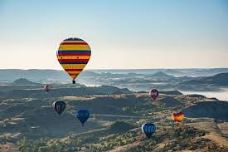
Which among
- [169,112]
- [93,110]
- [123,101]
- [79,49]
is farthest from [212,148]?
[123,101]

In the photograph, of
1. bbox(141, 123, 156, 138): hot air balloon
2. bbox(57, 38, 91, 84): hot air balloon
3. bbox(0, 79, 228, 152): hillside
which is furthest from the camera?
bbox(0, 79, 228, 152): hillside

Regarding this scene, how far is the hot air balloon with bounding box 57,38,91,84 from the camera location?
3056 inches

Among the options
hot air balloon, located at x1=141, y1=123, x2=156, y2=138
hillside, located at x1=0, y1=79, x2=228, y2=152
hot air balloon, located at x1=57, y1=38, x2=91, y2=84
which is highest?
hot air balloon, located at x1=57, y1=38, x2=91, y2=84

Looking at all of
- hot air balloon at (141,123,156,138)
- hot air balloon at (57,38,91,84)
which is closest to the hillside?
hot air balloon at (141,123,156,138)

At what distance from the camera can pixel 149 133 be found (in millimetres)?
85812

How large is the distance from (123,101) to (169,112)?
2722 cm

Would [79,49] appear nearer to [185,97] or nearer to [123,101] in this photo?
[123,101]

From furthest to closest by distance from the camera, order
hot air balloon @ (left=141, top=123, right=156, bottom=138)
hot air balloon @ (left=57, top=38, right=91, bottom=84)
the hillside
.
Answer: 1. the hillside
2. hot air balloon @ (left=141, top=123, right=156, bottom=138)
3. hot air balloon @ (left=57, top=38, right=91, bottom=84)

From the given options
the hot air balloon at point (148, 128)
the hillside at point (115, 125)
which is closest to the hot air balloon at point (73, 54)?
the hot air balloon at point (148, 128)

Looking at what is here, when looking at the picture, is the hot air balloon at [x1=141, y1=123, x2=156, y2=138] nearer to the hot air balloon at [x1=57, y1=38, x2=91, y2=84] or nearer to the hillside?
the hillside

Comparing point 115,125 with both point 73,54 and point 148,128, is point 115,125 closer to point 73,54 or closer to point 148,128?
point 148,128

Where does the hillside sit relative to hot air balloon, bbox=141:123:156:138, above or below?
below

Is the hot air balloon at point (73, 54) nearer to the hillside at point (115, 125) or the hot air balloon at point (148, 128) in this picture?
the hot air balloon at point (148, 128)

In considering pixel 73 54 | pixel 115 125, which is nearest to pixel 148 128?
pixel 73 54
